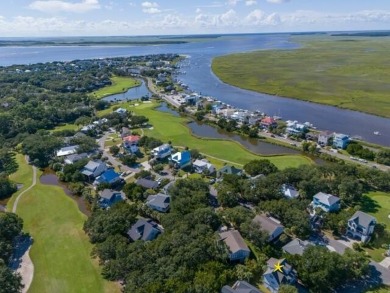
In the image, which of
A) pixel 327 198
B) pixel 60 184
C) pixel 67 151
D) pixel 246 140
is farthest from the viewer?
pixel 246 140

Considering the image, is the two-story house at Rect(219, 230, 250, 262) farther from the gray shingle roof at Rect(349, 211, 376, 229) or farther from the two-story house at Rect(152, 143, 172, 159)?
the two-story house at Rect(152, 143, 172, 159)

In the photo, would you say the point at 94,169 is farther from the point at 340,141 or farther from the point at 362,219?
the point at 340,141

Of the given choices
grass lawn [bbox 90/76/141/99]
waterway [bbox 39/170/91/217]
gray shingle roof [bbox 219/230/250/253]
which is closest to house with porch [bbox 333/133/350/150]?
gray shingle roof [bbox 219/230/250/253]

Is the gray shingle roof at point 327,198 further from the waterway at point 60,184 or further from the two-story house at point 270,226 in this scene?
the waterway at point 60,184

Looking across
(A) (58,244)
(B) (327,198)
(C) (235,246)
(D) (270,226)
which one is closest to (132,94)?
(A) (58,244)

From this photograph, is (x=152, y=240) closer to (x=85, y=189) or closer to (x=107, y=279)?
(x=107, y=279)

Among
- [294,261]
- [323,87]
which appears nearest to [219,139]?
[294,261]
